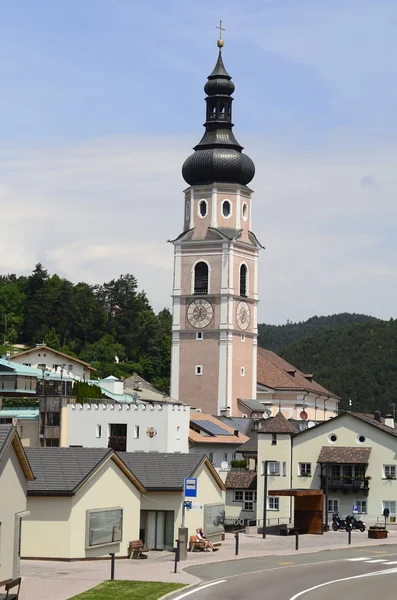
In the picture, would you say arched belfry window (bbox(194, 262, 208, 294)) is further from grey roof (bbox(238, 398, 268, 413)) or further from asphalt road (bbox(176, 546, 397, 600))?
asphalt road (bbox(176, 546, 397, 600))

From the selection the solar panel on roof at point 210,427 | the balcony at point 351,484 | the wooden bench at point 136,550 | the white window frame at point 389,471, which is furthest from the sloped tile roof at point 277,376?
the wooden bench at point 136,550

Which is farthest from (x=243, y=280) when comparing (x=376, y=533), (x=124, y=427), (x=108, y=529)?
(x=108, y=529)

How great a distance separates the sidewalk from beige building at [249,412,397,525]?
17.7 m

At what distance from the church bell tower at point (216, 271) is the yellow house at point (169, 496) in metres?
69.2

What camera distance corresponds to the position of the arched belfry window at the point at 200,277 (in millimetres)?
129250

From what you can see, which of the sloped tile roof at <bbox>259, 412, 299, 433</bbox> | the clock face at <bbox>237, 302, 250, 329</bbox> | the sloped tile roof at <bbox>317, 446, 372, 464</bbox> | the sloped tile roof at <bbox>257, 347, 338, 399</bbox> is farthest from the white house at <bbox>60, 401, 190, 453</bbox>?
the sloped tile roof at <bbox>257, 347, 338, 399</bbox>

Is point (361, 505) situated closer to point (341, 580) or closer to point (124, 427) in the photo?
point (124, 427)

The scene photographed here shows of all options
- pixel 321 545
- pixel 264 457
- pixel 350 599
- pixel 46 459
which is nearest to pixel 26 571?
pixel 46 459

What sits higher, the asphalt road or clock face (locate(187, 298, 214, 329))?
clock face (locate(187, 298, 214, 329))

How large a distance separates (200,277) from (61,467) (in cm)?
8233

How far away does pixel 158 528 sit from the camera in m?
53.2

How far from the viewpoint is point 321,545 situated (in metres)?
58.4

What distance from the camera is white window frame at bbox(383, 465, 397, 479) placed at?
79938 mm

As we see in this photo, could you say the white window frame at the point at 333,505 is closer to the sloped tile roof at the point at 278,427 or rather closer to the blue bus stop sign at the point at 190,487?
the sloped tile roof at the point at 278,427
